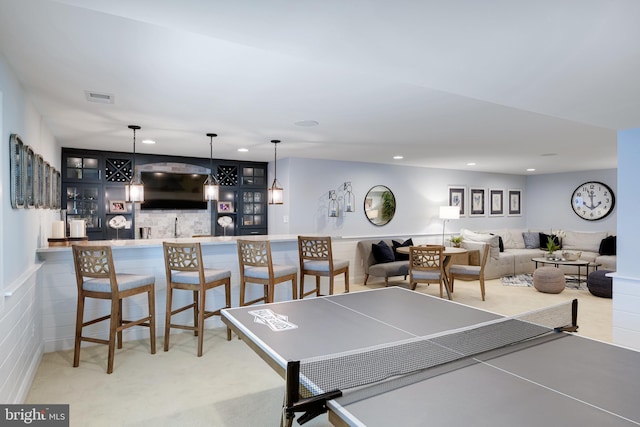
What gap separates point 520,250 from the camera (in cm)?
815

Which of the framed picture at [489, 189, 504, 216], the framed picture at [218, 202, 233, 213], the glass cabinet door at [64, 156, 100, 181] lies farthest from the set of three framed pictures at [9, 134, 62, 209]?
the framed picture at [489, 189, 504, 216]

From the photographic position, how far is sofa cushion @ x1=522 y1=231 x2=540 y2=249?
336 inches

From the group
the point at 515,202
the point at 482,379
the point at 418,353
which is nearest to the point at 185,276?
the point at 418,353

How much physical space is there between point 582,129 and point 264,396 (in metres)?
4.33

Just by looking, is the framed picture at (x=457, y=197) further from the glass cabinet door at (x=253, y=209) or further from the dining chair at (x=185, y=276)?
the dining chair at (x=185, y=276)

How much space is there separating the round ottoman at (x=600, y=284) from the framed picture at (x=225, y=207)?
600 cm

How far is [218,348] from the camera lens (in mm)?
3547

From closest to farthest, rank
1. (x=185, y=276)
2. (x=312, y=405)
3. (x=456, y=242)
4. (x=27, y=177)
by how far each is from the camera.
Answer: (x=312, y=405) → (x=27, y=177) → (x=185, y=276) → (x=456, y=242)

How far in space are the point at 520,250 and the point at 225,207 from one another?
628 centimetres

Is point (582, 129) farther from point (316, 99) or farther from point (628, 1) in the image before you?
point (628, 1)

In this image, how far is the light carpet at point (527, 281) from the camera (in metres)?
6.69

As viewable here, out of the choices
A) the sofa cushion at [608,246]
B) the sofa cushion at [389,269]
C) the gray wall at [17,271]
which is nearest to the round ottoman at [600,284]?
the sofa cushion at [608,246]

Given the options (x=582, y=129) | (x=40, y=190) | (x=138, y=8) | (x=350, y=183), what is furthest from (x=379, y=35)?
(x=350, y=183)

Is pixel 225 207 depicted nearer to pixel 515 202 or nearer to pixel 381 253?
pixel 381 253
